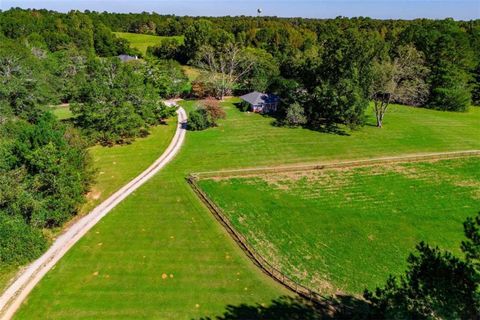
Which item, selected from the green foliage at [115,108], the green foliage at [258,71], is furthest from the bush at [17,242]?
the green foliage at [258,71]

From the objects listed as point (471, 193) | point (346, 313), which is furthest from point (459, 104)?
point (346, 313)

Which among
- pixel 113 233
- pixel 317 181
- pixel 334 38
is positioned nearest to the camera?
pixel 113 233

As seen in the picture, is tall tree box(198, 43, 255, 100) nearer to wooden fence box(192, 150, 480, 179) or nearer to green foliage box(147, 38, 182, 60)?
green foliage box(147, 38, 182, 60)

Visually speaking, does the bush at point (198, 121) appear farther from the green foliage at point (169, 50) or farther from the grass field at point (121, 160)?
the green foliage at point (169, 50)

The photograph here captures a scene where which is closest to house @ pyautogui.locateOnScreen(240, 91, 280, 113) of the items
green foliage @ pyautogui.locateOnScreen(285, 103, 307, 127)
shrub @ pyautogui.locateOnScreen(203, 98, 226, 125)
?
green foliage @ pyautogui.locateOnScreen(285, 103, 307, 127)

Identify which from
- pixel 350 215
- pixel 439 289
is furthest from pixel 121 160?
pixel 439 289

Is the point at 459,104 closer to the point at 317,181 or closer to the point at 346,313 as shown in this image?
the point at 317,181

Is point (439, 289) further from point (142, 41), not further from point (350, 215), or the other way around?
point (142, 41)
